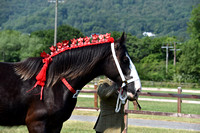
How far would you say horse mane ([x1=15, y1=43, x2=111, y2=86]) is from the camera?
13.0 feet

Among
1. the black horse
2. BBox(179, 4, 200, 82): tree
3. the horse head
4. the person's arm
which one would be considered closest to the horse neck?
the black horse

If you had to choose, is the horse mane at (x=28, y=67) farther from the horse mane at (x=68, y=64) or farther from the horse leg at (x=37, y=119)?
the horse leg at (x=37, y=119)

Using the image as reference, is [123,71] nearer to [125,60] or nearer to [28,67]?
[125,60]

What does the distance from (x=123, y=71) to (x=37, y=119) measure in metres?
1.27

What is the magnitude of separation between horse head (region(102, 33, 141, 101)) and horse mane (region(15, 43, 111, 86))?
0.13 metres

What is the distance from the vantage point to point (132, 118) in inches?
438

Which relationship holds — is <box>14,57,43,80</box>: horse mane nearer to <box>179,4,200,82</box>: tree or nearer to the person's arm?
the person's arm

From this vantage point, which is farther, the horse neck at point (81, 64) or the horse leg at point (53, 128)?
the horse neck at point (81, 64)

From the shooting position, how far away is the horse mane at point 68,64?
3959 millimetres

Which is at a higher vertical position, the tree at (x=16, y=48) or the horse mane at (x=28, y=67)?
the horse mane at (x=28, y=67)

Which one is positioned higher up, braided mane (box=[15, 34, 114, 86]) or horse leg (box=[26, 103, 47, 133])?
braided mane (box=[15, 34, 114, 86])

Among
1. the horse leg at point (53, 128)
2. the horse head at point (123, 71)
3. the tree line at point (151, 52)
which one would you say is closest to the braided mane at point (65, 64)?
the horse head at point (123, 71)

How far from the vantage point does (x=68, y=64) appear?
4043mm

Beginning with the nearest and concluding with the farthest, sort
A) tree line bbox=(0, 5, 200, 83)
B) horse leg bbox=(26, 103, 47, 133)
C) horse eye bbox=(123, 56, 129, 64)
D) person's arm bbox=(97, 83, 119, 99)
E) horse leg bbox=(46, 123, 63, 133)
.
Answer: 1. horse leg bbox=(26, 103, 47, 133)
2. horse leg bbox=(46, 123, 63, 133)
3. horse eye bbox=(123, 56, 129, 64)
4. person's arm bbox=(97, 83, 119, 99)
5. tree line bbox=(0, 5, 200, 83)
